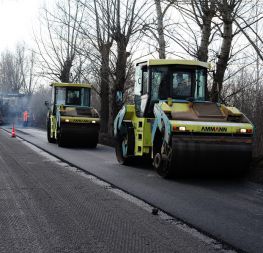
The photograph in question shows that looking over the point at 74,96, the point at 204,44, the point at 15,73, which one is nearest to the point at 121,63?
the point at 74,96

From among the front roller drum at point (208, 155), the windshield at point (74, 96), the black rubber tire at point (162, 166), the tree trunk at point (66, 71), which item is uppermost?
the tree trunk at point (66, 71)

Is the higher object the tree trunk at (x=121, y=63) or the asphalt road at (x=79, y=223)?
the tree trunk at (x=121, y=63)

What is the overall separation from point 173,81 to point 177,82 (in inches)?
4.2

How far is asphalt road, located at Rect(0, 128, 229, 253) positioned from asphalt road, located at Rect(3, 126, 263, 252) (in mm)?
353

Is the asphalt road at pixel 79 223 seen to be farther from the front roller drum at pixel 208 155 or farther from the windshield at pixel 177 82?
the windshield at pixel 177 82

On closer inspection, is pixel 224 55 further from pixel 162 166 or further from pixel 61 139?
pixel 61 139

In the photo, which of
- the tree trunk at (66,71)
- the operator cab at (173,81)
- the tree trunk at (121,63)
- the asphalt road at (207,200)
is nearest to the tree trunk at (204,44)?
the operator cab at (173,81)


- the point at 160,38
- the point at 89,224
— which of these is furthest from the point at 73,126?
the point at 89,224

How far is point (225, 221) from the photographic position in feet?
20.7

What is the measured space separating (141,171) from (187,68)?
2.54 m

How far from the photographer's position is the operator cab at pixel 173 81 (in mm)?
11336

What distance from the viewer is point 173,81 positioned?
449 inches

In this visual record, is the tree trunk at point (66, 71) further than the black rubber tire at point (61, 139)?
Yes

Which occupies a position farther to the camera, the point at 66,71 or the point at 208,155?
the point at 66,71
